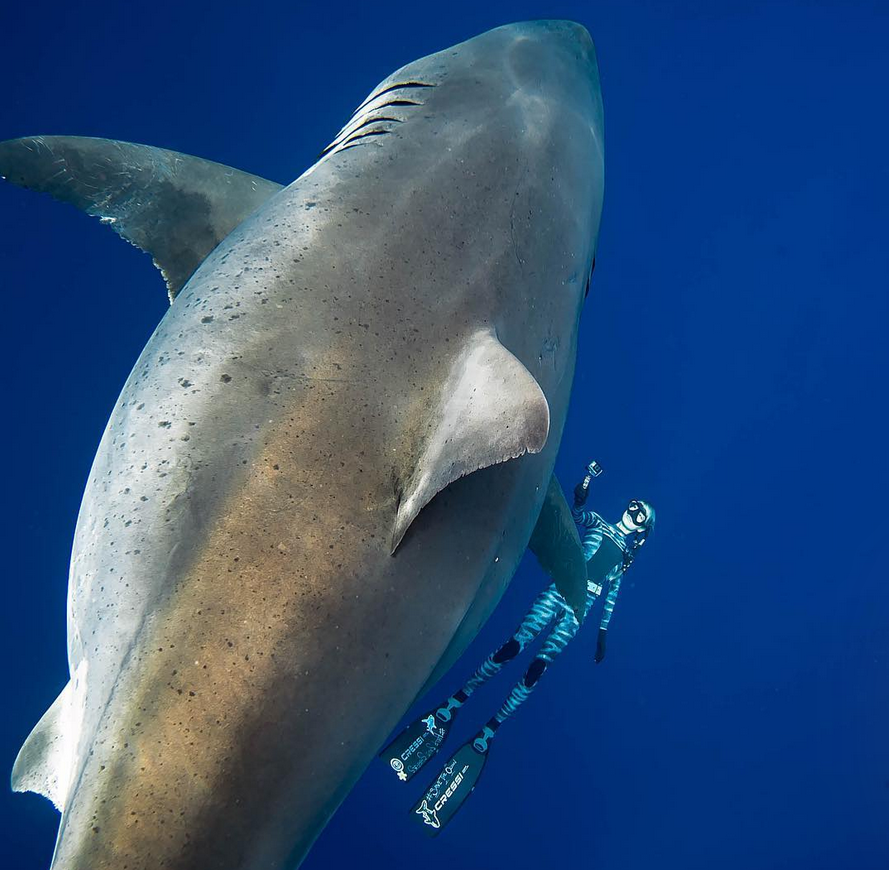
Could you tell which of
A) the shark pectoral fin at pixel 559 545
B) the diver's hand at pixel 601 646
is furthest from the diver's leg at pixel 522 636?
the shark pectoral fin at pixel 559 545

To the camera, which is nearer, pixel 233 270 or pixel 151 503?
pixel 151 503

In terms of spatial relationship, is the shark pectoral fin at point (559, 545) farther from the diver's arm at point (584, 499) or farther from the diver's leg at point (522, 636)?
the diver's leg at point (522, 636)

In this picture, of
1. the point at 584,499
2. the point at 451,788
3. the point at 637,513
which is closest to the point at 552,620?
the point at 637,513

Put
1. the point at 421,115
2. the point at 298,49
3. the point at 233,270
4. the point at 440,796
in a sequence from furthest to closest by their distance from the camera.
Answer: the point at 298,49, the point at 440,796, the point at 421,115, the point at 233,270

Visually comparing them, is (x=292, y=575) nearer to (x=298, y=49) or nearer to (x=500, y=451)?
(x=500, y=451)

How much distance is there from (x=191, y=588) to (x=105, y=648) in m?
0.29

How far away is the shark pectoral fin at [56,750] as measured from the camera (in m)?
1.85

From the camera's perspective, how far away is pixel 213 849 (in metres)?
1.65

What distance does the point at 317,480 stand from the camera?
1.99m

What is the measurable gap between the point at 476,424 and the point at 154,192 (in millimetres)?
2329

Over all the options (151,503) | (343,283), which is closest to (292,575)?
(151,503)

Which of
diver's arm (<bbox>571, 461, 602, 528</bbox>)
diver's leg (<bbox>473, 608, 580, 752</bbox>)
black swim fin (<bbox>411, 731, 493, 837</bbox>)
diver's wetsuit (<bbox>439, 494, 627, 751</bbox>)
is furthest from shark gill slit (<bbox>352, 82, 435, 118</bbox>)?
diver's leg (<bbox>473, 608, 580, 752</bbox>)

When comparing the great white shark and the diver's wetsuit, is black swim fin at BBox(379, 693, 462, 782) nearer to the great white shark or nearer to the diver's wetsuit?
the diver's wetsuit

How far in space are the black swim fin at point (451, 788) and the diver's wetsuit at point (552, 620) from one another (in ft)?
1.07
